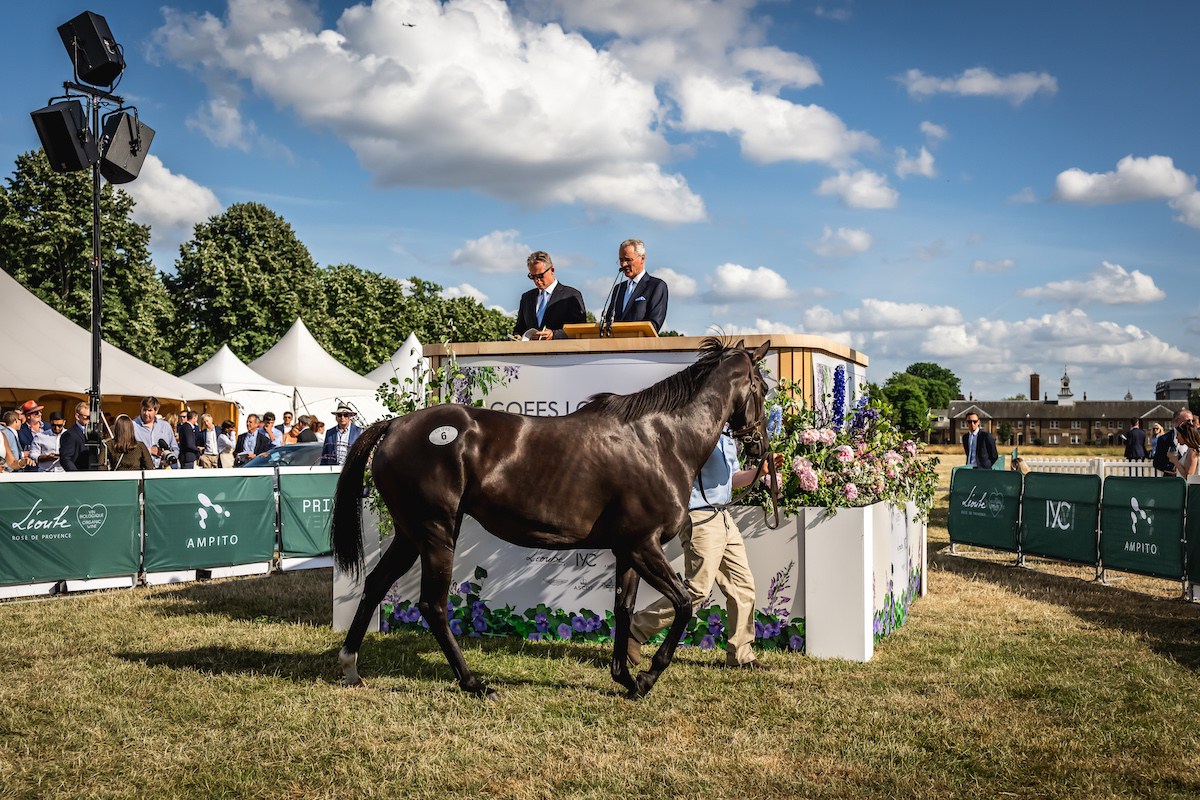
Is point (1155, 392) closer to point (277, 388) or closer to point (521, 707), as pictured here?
point (277, 388)

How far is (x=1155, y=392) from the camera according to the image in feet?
484

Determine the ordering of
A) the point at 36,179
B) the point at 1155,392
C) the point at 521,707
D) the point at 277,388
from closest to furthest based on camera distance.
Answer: the point at 521,707 → the point at 277,388 → the point at 36,179 → the point at 1155,392

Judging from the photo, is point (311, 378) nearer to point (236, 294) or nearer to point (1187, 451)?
point (236, 294)

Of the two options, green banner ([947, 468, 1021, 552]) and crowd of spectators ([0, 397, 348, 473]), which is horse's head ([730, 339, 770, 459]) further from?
crowd of spectators ([0, 397, 348, 473])

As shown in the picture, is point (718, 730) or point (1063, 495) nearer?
point (718, 730)

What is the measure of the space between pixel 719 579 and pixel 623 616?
1.03 meters

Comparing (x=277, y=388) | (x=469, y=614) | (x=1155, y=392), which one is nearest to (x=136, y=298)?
(x=277, y=388)

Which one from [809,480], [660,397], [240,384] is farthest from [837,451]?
[240,384]

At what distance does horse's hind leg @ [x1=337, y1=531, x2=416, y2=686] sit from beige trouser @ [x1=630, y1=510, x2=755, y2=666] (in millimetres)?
1571

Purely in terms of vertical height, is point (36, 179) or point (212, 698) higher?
point (36, 179)

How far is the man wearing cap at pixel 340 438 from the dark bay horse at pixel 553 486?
782cm

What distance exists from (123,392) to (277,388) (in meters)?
6.50

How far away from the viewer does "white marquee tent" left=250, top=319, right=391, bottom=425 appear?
25391mm

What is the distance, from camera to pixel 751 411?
5.55 meters
